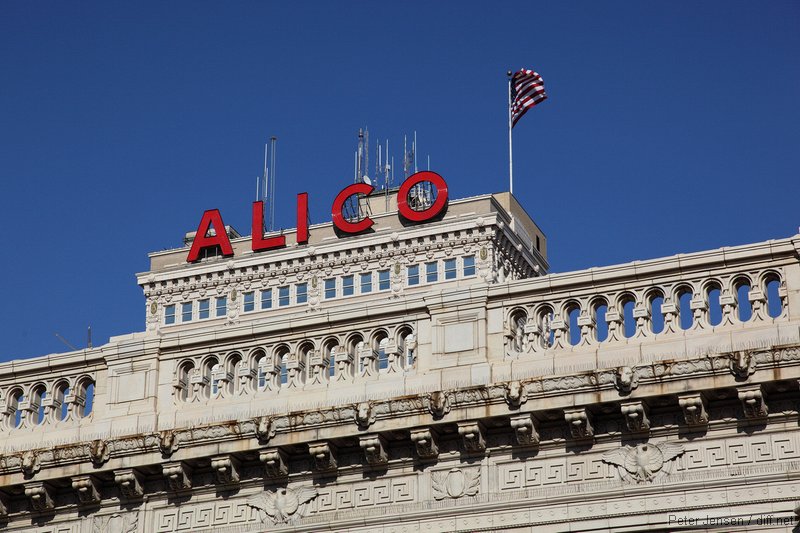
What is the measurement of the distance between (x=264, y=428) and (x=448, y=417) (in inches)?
154

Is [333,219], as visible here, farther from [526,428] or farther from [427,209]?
[526,428]

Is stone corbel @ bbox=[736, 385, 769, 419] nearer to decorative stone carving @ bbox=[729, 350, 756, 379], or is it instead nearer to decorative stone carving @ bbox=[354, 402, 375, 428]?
decorative stone carving @ bbox=[729, 350, 756, 379]

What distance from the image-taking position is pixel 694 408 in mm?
33219

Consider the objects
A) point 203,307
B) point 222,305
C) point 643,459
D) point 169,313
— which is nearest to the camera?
point 643,459

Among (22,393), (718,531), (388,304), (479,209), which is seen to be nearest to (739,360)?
(718,531)

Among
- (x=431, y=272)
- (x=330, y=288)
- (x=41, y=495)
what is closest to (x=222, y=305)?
(x=330, y=288)

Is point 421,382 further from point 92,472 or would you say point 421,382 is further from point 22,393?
point 22,393

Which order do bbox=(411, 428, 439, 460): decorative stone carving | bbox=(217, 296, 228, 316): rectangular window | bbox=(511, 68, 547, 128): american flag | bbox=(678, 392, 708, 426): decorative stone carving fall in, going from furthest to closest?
bbox=(217, 296, 228, 316): rectangular window, bbox=(511, 68, 547, 128): american flag, bbox=(411, 428, 439, 460): decorative stone carving, bbox=(678, 392, 708, 426): decorative stone carving

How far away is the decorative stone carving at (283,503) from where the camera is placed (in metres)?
36.1

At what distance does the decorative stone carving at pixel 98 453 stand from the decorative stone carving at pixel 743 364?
13.4 meters

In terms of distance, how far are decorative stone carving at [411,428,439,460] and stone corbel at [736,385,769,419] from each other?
20.2 ft

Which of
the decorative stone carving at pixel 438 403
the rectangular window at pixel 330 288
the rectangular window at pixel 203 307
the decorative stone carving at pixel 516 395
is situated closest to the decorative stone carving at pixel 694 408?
the decorative stone carving at pixel 516 395

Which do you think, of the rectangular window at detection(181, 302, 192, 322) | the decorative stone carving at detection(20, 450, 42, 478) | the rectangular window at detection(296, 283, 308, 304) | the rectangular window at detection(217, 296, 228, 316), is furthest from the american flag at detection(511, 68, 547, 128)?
the decorative stone carving at detection(20, 450, 42, 478)

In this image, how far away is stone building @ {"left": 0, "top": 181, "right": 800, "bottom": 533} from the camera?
3319 cm
